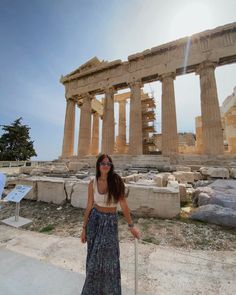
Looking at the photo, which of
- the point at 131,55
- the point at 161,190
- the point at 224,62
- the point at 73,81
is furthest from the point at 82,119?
the point at 161,190

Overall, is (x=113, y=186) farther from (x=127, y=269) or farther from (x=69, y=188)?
(x=69, y=188)

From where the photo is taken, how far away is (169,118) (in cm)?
1561

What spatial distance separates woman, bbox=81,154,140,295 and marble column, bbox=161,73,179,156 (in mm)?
13839

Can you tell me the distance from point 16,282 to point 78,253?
85 centimetres

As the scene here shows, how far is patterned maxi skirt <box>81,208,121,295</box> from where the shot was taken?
156 centimetres

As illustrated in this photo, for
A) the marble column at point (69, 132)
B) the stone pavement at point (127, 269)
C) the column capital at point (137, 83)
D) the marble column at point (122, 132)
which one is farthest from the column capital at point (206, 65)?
the stone pavement at point (127, 269)

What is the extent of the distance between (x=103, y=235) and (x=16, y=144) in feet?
125

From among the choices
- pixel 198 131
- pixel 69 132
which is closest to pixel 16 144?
pixel 69 132

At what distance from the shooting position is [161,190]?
4.02 meters

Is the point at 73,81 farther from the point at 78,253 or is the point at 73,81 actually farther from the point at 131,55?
the point at 78,253

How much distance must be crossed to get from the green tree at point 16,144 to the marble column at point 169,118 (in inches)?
1162

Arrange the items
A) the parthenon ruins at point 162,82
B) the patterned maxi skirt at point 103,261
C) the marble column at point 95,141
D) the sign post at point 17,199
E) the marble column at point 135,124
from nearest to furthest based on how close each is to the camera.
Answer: the patterned maxi skirt at point 103,261 → the sign post at point 17,199 → the parthenon ruins at point 162,82 → the marble column at point 135,124 → the marble column at point 95,141

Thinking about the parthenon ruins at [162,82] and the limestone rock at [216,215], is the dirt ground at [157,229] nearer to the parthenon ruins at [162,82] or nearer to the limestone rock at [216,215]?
the limestone rock at [216,215]

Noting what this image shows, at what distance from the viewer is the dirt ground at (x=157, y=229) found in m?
2.84
